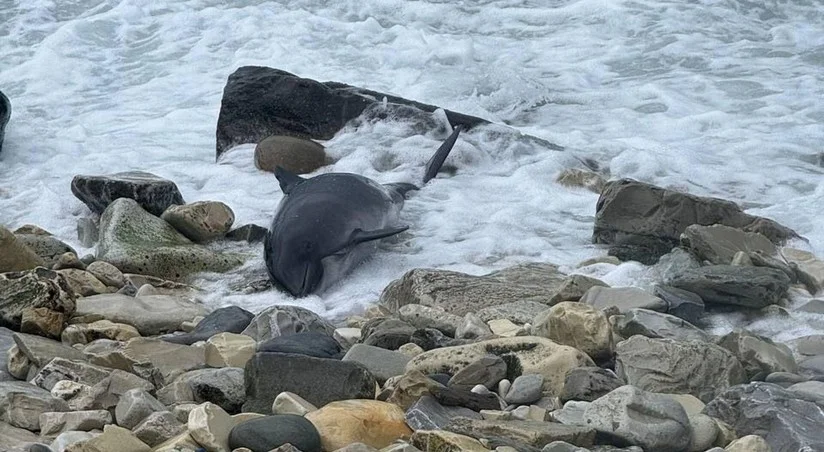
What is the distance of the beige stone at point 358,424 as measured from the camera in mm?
3451

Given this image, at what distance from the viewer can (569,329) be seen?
4465 millimetres

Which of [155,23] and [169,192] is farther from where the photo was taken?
[155,23]

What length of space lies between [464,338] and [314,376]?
1096 mm

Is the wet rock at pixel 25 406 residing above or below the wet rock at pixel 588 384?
above

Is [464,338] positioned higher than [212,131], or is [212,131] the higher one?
[464,338]

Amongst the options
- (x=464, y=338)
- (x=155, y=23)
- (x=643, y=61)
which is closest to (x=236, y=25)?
(x=155, y=23)

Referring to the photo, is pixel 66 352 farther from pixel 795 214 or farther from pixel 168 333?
pixel 795 214

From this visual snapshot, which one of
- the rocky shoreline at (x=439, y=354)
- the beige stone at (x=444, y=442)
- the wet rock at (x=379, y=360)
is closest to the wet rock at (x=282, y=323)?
the rocky shoreline at (x=439, y=354)

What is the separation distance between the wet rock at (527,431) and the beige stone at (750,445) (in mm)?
405

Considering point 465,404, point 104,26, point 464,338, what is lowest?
point 104,26

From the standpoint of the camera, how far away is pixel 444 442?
3314 millimetres

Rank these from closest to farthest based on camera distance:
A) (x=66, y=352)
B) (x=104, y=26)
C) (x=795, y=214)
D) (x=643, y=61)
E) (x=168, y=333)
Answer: (x=66, y=352) → (x=168, y=333) → (x=795, y=214) → (x=643, y=61) → (x=104, y=26)

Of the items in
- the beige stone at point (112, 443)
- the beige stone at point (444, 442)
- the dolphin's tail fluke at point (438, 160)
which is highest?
the beige stone at point (112, 443)

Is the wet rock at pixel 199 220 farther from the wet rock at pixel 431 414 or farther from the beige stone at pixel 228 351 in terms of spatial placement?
the wet rock at pixel 431 414
